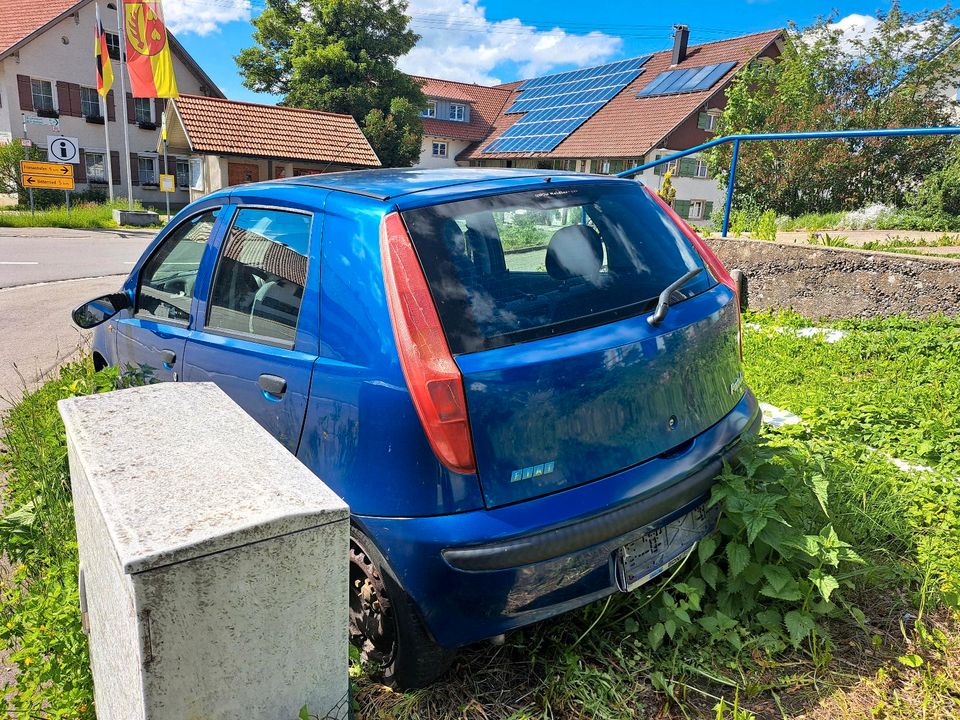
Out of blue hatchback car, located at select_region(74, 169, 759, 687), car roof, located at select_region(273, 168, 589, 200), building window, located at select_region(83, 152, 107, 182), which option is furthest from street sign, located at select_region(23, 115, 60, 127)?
blue hatchback car, located at select_region(74, 169, 759, 687)

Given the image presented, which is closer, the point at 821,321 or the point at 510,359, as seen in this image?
the point at 510,359

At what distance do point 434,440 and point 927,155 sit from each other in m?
25.9

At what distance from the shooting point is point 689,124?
3584cm

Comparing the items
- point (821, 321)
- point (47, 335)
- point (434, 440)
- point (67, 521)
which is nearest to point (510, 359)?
point (434, 440)

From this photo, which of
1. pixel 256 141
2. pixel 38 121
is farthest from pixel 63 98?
pixel 256 141

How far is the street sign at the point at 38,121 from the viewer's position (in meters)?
34.7

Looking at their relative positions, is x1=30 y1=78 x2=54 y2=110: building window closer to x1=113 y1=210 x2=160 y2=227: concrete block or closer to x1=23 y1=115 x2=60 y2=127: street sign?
x1=23 y1=115 x2=60 y2=127: street sign

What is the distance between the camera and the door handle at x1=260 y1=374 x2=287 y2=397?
2479 mm

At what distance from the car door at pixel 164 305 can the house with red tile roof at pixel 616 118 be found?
96.3 feet

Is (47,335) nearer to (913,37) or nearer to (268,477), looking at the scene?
(268,477)

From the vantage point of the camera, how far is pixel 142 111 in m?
39.2

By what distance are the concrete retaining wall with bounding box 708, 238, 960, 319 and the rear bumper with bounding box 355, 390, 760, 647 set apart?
483cm

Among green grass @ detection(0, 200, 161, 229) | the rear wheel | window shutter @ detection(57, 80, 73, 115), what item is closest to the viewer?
the rear wheel

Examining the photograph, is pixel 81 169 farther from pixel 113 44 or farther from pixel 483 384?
pixel 483 384
